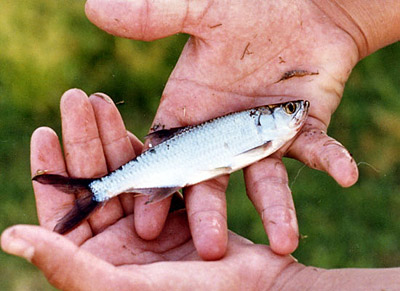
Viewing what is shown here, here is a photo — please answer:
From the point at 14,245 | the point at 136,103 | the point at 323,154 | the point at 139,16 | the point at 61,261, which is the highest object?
the point at 139,16

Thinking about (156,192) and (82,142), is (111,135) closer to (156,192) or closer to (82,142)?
(82,142)

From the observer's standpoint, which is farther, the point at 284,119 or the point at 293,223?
the point at 284,119

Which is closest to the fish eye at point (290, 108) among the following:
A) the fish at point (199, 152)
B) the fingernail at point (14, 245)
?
the fish at point (199, 152)

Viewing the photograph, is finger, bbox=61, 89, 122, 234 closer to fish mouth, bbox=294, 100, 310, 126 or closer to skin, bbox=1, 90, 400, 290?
skin, bbox=1, 90, 400, 290

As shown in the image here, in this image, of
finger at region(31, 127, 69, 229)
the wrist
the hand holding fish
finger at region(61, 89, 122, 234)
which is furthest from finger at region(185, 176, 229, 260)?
the wrist

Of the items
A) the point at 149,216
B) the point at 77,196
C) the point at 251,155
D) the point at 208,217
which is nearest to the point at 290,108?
the point at 251,155

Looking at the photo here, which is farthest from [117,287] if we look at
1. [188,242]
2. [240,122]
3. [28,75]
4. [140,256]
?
[28,75]

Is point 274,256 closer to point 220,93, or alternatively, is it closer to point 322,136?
point 322,136
